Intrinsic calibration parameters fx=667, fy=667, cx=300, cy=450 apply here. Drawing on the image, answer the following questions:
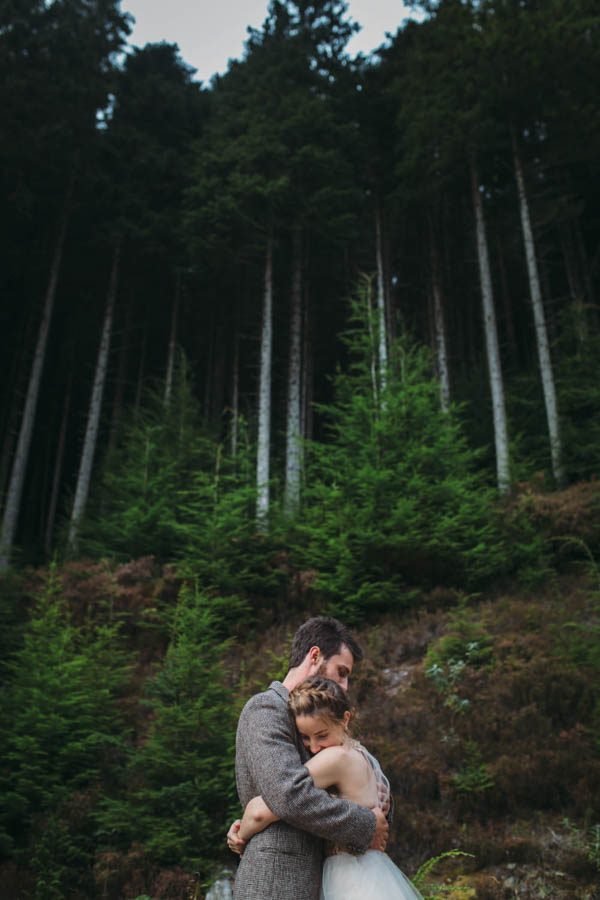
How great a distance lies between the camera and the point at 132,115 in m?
24.4

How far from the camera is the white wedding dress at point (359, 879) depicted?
2602mm

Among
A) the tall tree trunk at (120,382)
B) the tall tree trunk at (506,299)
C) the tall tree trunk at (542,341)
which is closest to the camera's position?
the tall tree trunk at (542,341)

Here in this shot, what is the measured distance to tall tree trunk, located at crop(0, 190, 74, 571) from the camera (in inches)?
725

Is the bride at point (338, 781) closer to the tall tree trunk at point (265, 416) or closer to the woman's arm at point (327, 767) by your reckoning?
the woman's arm at point (327, 767)

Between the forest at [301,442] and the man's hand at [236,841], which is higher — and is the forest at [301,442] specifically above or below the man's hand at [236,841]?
above

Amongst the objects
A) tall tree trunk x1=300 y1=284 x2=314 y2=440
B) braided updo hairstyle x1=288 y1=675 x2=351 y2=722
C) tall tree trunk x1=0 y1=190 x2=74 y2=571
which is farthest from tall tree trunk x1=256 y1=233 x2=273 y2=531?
braided updo hairstyle x1=288 y1=675 x2=351 y2=722

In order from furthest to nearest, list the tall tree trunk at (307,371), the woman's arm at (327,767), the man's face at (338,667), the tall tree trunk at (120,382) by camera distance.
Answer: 1. the tall tree trunk at (307,371)
2. the tall tree trunk at (120,382)
3. the man's face at (338,667)
4. the woman's arm at (327,767)

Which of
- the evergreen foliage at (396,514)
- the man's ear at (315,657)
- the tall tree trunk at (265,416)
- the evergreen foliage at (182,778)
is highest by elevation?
the tall tree trunk at (265,416)

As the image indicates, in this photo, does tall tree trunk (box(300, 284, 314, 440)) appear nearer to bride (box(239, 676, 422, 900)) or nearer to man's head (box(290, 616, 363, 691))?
man's head (box(290, 616, 363, 691))

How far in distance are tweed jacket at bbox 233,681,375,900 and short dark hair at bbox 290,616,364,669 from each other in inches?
19.2

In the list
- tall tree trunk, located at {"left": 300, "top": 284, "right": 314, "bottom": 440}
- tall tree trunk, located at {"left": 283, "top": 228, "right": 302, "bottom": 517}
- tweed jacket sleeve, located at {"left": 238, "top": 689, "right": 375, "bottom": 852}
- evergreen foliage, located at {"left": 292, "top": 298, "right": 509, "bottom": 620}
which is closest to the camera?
tweed jacket sleeve, located at {"left": 238, "top": 689, "right": 375, "bottom": 852}

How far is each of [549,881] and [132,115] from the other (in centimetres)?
2581

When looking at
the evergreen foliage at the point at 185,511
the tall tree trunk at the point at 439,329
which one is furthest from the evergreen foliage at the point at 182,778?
the tall tree trunk at the point at 439,329

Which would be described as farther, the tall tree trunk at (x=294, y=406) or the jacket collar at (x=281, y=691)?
the tall tree trunk at (x=294, y=406)
